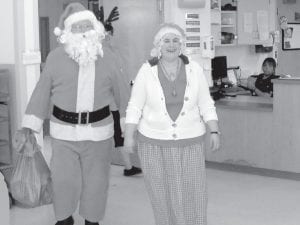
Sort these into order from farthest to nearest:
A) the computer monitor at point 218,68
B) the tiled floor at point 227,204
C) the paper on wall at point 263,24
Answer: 1. the paper on wall at point 263,24
2. the computer monitor at point 218,68
3. the tiled floor at point 227,204

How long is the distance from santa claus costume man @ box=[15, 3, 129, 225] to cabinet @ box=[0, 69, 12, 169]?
896mm

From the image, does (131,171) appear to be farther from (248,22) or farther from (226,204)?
(248,22)

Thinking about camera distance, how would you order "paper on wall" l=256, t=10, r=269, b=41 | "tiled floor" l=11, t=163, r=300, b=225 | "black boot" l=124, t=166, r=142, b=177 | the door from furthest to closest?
1. "paper on wall" l=256, t=10, r=269, b=41
2. the door
3. "black boot" l=124, t=166, r=142, b=177
4. "tiled floor" l=11, t=163, r=300, b=225

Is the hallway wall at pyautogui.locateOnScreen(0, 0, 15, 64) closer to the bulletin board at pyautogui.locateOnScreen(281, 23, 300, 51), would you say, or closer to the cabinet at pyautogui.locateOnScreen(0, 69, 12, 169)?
the cabinet at pyautogui.locateOnScreen(0, 69, 12, 169)

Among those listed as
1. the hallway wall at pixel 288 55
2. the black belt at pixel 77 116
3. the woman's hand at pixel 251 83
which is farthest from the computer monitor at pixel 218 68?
the black belt at pixel 77 116

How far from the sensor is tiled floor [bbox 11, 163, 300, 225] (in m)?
4.36

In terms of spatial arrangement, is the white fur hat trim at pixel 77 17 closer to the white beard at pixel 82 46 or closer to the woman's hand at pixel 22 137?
the white beard at pixel 82 46

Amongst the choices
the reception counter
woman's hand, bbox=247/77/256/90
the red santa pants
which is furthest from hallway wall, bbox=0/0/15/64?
woman's hand, bbox=247/77/256/90

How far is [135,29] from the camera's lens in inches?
239

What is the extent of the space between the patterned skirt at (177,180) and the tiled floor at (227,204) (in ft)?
2.60

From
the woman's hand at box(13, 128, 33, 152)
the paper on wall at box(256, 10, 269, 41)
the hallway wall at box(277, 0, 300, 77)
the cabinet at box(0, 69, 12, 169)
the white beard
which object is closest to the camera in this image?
the white beard

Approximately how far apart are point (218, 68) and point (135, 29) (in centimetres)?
173

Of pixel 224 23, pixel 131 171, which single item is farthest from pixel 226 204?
pixel 224 23

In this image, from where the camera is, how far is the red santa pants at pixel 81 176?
3.77 metres
